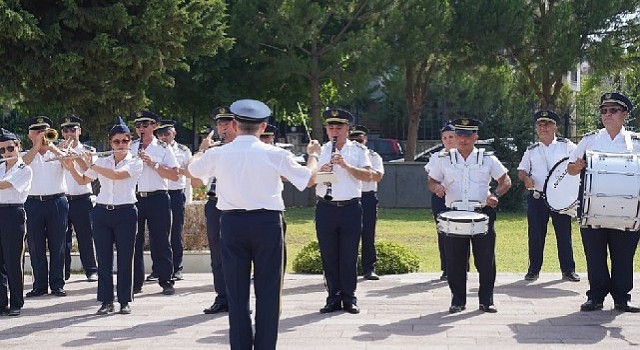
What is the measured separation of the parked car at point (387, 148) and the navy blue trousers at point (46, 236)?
85.9 ft

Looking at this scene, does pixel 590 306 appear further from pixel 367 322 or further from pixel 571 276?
pixel 367 322

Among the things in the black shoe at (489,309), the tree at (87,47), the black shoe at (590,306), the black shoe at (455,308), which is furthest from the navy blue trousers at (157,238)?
the tree at (87,47)

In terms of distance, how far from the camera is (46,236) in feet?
40.2

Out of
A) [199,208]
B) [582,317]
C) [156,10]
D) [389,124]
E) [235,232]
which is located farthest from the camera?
[389,124]

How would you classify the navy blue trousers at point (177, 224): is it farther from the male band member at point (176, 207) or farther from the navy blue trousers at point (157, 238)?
the navy blue trousers at point (157, 238)

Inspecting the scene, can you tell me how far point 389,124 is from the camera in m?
44.8

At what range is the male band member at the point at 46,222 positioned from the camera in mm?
12086

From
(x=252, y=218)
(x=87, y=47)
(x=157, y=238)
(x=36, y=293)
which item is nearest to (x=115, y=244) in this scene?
(x=157, y=238)

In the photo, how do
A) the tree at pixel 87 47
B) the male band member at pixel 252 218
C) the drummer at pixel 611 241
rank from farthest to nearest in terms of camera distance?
the tree at pixel 87 47, the drummer at pixel 611 241, the male band member at pixel 252 218

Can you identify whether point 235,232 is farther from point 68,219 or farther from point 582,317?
point 68,219

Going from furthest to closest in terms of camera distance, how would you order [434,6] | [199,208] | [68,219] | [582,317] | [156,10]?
[434,6]
[156,10]
[199,208]
[68,219]
[582,317]

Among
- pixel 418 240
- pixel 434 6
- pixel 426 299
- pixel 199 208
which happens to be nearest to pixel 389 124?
pixel 434 6

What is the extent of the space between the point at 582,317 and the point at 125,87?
11.6 meters

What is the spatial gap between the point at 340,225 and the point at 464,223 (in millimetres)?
1345
